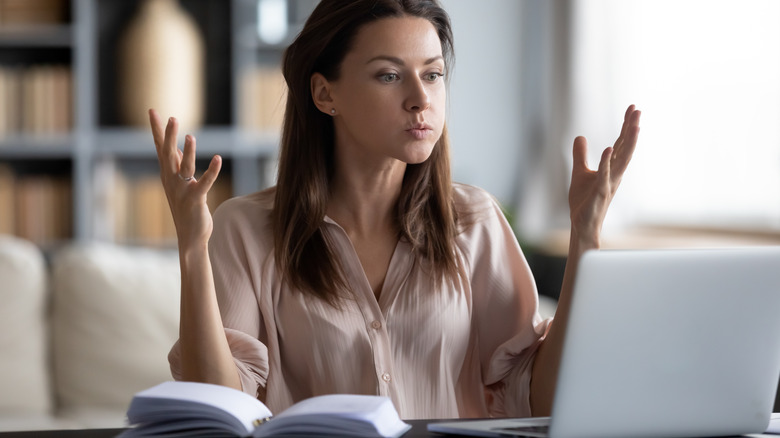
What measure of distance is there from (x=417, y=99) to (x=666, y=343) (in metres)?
0.58

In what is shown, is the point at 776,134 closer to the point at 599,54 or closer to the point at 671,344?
the point at 599,54

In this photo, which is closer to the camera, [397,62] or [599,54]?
[397,62]

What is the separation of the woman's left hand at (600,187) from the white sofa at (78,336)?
1464mm

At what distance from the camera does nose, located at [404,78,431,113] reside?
1358 millimetres

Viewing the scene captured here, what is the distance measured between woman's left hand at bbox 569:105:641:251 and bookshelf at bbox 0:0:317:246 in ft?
7.64

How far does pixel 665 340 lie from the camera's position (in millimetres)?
932

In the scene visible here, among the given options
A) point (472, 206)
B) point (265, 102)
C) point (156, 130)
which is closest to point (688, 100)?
point (265, 102)

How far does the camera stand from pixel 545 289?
3.69m

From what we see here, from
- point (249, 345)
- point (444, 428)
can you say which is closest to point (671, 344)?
point (444, 428)

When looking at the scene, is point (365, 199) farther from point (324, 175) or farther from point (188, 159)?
point (188, 159)

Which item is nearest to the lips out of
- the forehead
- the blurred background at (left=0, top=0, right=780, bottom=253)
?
the forehead

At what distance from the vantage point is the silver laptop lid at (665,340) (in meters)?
0.91

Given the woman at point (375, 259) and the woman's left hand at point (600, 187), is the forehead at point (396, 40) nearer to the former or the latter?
the woman at point (375, 259)

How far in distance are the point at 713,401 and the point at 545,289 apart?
A: 8.97 ft
